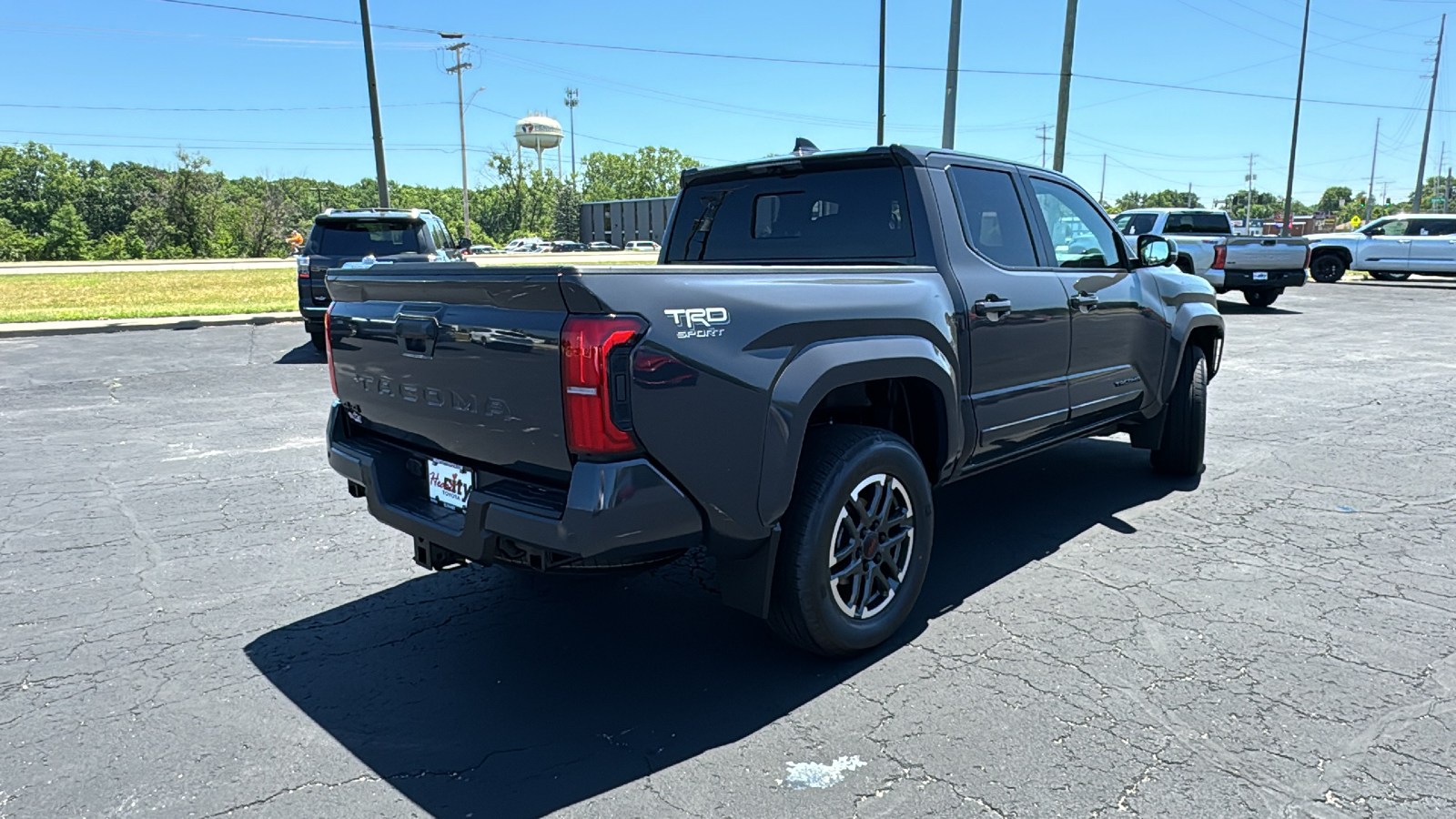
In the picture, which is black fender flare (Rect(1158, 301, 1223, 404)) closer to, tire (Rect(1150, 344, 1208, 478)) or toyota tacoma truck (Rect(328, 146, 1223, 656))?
tire (Rect(1150, 344, 1208, 478))

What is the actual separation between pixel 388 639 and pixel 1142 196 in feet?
577

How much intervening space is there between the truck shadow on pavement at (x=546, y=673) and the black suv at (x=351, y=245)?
26.5 ft

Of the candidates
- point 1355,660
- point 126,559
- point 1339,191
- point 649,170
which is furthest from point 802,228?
point 1339,191

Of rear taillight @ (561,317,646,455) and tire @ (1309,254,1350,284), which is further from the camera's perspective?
tire @ (1309,254,1350,284)

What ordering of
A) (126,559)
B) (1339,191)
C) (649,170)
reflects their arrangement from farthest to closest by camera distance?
(1339,191)
(649,170)
(126,559)

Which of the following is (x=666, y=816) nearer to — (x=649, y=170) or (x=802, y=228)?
(x=802, y=228)

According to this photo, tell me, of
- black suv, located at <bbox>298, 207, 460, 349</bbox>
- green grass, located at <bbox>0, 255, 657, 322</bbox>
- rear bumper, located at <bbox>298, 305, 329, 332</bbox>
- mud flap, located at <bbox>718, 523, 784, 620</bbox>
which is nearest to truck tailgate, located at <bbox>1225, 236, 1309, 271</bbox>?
green grass, located at <bbox>0, 255, 657, 322</bbox>

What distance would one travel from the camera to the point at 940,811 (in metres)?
2.49

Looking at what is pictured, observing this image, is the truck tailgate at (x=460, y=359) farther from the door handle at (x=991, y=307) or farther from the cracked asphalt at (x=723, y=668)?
the door handle at (x=991, y=307)

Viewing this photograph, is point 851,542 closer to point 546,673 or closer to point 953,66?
point 546,673

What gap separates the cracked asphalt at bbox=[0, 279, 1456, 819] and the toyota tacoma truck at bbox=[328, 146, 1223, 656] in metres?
0.45

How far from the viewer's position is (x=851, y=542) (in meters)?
3.31

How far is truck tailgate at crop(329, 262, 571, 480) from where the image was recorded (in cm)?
264

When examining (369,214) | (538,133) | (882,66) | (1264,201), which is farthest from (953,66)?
(1264,201)
